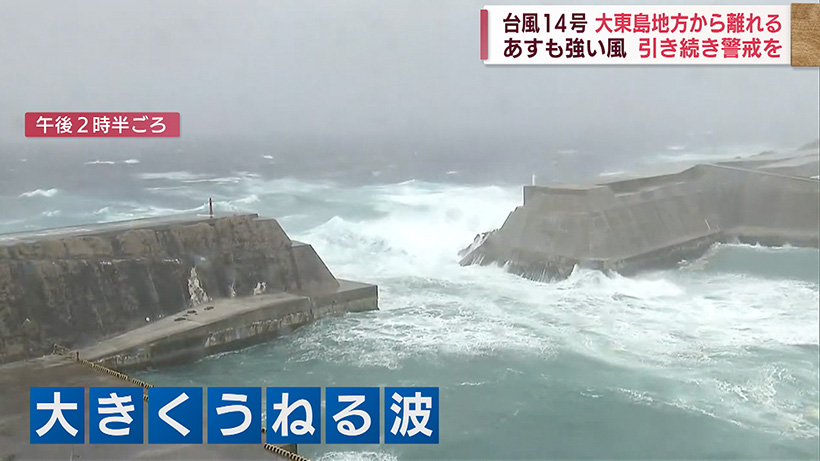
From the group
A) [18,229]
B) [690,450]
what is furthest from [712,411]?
[18,229]
